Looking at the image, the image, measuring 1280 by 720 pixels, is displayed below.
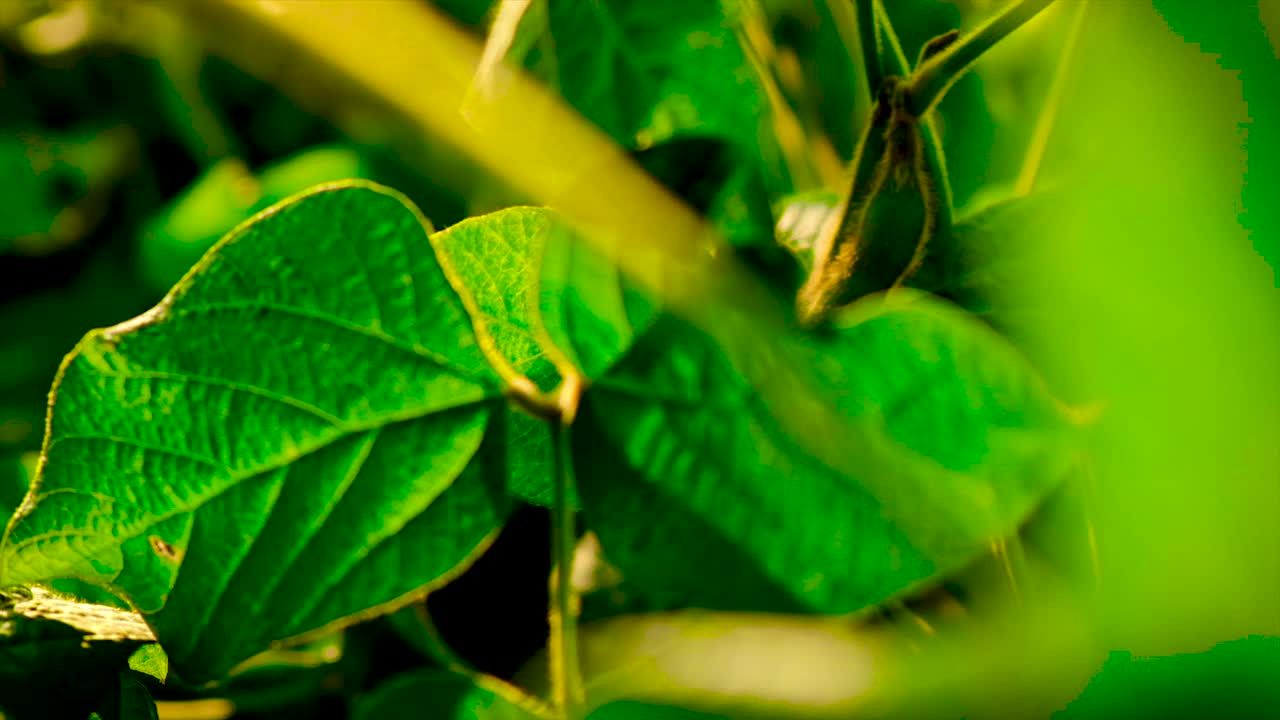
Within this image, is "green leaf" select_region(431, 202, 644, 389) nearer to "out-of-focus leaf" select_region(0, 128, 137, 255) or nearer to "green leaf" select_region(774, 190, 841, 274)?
"green leaf" select_region(774, 190, 841, 274)

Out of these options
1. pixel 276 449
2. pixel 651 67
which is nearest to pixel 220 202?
pixel 651 67

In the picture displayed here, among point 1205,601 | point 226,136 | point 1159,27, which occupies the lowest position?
point 226,136

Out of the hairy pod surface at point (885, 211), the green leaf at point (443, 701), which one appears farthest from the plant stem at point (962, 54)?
the green leaf at point (443, 701)

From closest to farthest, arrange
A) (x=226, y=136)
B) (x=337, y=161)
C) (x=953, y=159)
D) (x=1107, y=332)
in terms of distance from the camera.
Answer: (x=1107, y=332)
(x=953, y=159)
(x=337, y=161)
(x=226, y=136)

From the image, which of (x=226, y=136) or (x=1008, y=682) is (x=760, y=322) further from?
(x=226, y=136)

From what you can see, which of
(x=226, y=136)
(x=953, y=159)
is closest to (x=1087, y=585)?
(x=953, y=159)

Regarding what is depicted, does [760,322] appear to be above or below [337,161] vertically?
above
